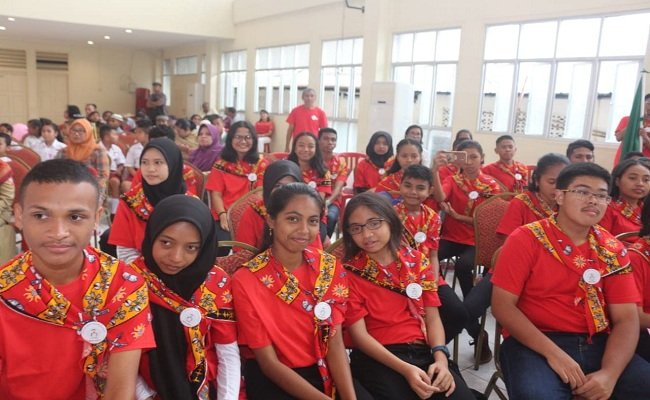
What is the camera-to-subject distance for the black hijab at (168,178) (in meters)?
2.60

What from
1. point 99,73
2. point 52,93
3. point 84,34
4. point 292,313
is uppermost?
point 84,34

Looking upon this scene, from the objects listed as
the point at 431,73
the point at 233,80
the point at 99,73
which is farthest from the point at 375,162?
the point at 99,73

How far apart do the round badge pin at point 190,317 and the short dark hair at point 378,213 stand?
27.9 inches

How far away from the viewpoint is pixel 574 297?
6.16 ft

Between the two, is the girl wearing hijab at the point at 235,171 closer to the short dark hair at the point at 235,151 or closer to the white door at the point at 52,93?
the short dark hair at the point at 235,151

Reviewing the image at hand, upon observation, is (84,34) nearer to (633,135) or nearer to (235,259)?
(633,135)

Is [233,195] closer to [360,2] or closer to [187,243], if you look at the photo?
[187,243]

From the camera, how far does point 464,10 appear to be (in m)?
7.52

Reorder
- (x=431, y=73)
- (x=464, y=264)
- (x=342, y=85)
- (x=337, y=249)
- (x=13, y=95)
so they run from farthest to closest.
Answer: (x=13, y=95)
(x=342, y=85)
(x=431, y=73)
(x=464, y=264)
(x=337, y=249)

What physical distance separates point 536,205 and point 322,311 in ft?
5.26

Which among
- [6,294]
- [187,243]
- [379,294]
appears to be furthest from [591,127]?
[6,294]

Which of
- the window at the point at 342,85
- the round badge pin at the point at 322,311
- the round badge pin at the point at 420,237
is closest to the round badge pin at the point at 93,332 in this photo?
the round badge pin at the point at 322,311

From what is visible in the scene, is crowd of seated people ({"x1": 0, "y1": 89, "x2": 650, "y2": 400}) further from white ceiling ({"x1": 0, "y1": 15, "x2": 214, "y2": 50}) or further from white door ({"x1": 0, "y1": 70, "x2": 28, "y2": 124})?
white door ({"x1": 0, "y1": 70, "x2": 28, "y2": 124})

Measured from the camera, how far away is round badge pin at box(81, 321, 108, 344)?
4.23ft
